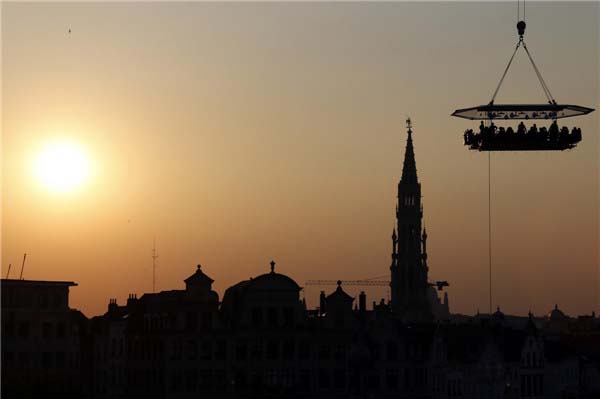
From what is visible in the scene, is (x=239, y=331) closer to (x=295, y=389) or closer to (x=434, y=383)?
(x=295, y=389)

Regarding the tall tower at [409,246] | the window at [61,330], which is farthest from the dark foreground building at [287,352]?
the tall tower at [409,246]

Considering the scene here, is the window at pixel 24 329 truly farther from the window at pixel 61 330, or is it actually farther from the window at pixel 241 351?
the window at pixel 241 351

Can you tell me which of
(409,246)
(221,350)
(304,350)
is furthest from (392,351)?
(409,246)

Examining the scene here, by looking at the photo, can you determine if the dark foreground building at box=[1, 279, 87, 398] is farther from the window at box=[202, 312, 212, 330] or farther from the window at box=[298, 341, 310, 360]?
the window at box=[298, 341, 310, 360]

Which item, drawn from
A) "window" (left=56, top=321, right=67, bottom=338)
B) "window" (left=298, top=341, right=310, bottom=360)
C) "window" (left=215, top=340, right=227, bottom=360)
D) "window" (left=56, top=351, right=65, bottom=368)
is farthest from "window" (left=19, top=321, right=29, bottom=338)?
"window" (left=298, top=341, right=310, bottom=360)

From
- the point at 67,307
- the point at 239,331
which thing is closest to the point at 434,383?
the point at 239,331

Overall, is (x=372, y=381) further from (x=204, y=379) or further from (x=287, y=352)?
(x=204, y=379)
